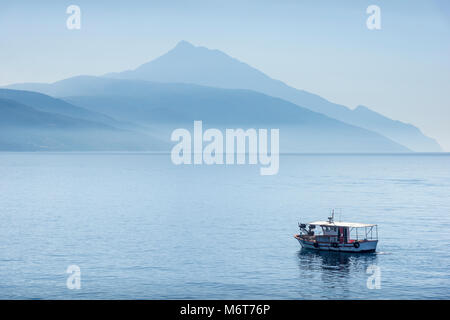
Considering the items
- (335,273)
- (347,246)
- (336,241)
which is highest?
(336,241)

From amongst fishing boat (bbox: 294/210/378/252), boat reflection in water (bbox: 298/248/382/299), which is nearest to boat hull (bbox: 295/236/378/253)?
fishing boat (bbox: 294/210/378/252)

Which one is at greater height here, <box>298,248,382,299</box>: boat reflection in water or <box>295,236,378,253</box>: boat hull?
<box>295,236,378,253</box>: boat hull

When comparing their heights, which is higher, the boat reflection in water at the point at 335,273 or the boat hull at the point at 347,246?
the boat hull at the point at 347,246

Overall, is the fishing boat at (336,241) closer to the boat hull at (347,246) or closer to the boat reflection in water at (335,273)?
the boat hull at (347,246)

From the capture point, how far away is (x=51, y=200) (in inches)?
6117

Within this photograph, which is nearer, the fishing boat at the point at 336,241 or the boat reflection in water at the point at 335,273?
the boat reflection in water at the point at 335,273

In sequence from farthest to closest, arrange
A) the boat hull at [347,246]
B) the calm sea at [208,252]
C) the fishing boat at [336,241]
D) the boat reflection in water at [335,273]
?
1. the fishing boat at [336,241]
2. the boat hull at [347,246]
3. the calm sea at [208,252]
4. the boat reflection in water at [335,273]

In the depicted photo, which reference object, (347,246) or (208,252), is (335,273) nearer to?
(347,246)

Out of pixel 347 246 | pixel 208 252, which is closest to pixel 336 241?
pixel 347 246

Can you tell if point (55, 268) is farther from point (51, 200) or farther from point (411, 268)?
point (51, 200)

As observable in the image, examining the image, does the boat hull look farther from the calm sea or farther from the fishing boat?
the calm sea

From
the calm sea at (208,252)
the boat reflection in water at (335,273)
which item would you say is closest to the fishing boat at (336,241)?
the boat reflection in water at (335,273)
